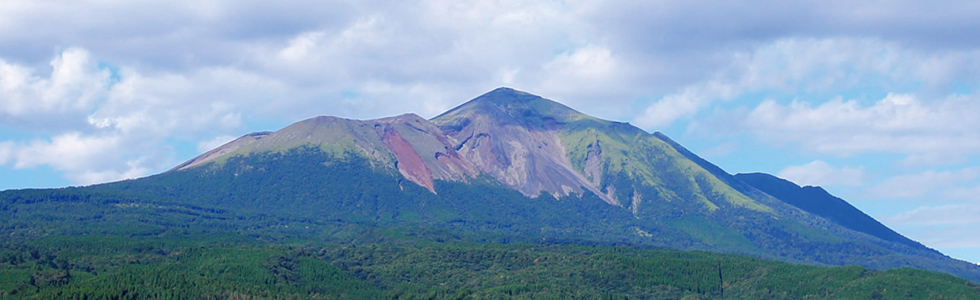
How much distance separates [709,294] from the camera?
18588cm

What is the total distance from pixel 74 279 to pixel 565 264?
80.1 metres

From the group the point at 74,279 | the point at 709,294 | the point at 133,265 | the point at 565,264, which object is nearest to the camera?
the point at 74,279

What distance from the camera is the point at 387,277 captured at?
188 metres

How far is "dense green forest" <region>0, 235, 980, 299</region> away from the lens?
6142 inches

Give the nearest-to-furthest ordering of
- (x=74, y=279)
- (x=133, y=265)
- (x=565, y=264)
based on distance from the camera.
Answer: (x=74, y=279) < (x=133, y=265) < (x=565, y=264)

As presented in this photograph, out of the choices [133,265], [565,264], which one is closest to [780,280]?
[565,264]

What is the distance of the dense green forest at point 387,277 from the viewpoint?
156 meters

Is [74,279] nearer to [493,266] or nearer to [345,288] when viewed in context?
[345,288]

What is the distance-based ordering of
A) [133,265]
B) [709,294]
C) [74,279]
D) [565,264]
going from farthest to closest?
[565,264]
[709,294]
[133,265]
[74,279]

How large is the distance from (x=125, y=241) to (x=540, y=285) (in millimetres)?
68355

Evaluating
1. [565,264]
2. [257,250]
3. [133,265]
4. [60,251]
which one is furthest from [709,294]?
[60,251]

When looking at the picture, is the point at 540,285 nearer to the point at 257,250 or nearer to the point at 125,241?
the point at 257,250

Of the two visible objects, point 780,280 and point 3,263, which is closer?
point 3,263

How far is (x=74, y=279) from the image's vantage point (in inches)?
6078
